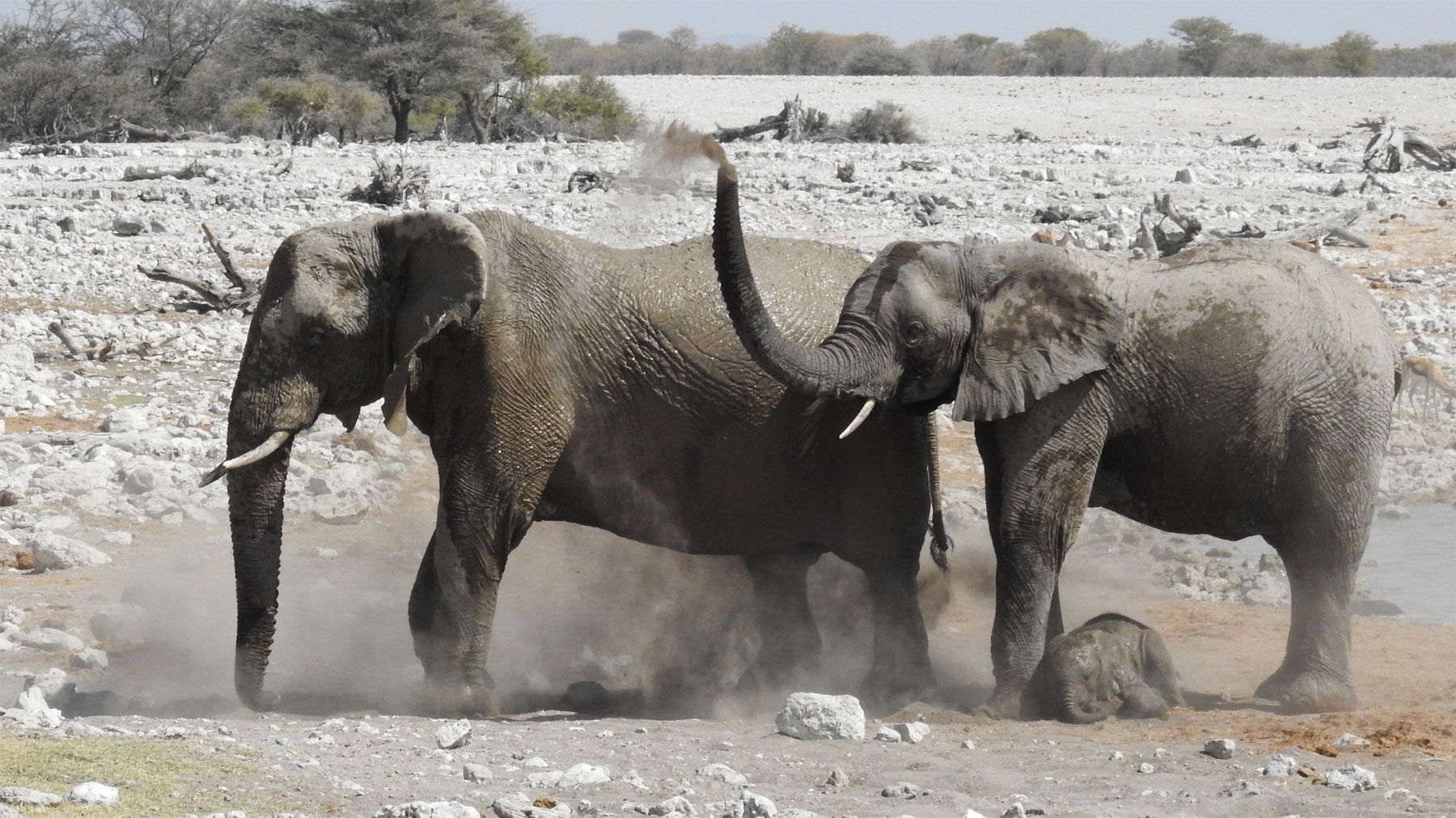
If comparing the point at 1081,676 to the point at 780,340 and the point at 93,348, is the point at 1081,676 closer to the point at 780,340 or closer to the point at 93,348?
the point at 780,340

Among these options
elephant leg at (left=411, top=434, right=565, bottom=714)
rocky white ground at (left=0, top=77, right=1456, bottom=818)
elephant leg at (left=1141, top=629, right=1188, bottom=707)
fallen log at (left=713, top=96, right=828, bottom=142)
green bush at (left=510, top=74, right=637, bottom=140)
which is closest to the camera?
rocky white ground at (left=0, top=77, right=1456, bottom=818)

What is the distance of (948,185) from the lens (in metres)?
20.6

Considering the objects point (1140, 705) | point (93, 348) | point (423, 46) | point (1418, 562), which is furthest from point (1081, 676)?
point (423, 46)

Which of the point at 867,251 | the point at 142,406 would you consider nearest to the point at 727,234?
the point at 142,406

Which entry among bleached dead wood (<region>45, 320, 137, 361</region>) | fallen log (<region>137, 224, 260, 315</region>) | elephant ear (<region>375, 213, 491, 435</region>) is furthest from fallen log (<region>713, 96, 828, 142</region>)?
elephant ear (<region>375, 213, 491, 435</region>)

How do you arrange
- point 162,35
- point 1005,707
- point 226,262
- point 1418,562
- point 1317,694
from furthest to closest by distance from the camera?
point 162,35 → point 226,262 → point 1418,562 → point 1317,694 → point 1005,707

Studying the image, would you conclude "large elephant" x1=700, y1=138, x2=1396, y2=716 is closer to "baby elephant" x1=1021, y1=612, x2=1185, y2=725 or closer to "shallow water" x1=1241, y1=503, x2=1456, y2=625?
"baby elephant" x1=1021, y1=612, x2=1185, y2=725

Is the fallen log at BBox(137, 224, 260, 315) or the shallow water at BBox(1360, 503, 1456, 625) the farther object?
the fallen log at BBox(137, 224, 260, 315)

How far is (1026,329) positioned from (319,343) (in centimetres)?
237

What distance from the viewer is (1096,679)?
251 inches

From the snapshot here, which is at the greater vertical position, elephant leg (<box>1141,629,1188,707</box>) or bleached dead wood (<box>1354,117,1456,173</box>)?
bleached dead wood (<box>1354,117,1456,173</box>)

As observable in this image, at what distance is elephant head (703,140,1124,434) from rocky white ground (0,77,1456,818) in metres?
1.15

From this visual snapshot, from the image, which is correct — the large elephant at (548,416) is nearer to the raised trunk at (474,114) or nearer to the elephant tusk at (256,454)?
the elephant tusk at (256,454)

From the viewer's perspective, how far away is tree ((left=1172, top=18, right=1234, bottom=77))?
5678 cm
